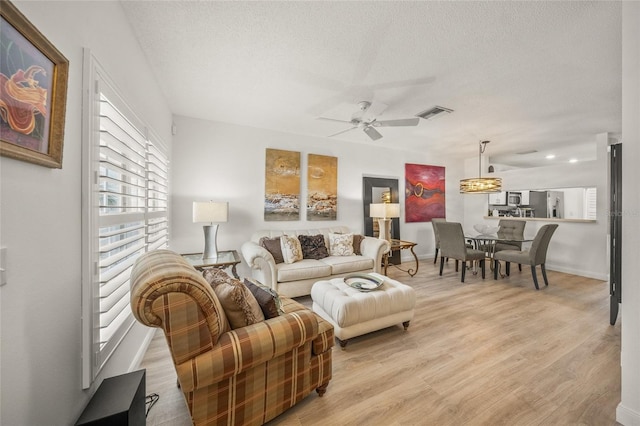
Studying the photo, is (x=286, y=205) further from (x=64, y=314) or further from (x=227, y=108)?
(x=64, y=314)

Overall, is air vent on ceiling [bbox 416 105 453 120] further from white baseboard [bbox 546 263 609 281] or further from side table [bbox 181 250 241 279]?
white baseboard [bbox 546 263 609 281]

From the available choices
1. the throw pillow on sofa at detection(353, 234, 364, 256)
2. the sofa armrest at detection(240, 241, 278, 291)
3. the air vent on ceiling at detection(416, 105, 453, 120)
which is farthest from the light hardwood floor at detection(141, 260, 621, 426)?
the air vent on ceiling at detection(416, 105, 453, 120)

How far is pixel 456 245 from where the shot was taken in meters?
4.16

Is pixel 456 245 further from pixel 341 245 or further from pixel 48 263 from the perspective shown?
pixel 48 263

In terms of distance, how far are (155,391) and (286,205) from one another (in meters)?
2.94

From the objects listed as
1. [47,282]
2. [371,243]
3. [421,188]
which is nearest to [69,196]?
[47,282]

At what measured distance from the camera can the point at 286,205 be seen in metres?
4.23

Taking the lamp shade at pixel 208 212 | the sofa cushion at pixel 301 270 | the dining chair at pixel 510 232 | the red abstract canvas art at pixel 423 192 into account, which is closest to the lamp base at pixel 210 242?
the lamp shade at pixel 208 212

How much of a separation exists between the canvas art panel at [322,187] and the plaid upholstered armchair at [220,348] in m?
3.02

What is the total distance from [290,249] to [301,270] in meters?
0.37

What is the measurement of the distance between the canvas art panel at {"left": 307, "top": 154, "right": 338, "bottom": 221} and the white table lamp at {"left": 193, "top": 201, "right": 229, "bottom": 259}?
1672 mm

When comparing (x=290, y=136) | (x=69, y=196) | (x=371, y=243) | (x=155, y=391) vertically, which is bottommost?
(x=155, y=391)

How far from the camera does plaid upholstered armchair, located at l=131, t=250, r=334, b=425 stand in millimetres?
1089

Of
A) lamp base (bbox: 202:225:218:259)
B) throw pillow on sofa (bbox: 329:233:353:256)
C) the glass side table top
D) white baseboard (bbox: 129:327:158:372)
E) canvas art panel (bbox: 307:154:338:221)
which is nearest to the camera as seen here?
white baseboard (bbox: 129:327:158:372)
